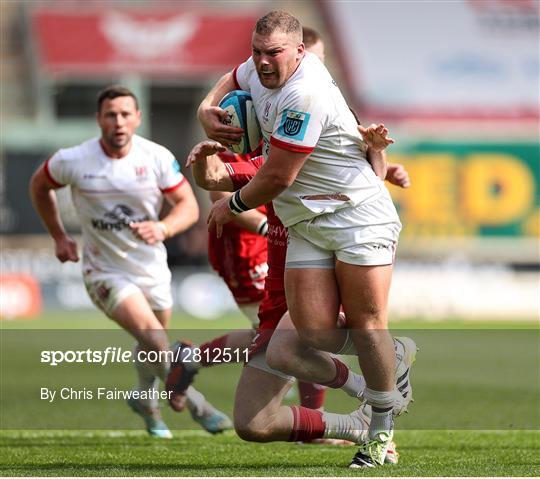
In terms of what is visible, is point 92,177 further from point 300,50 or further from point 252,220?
point 300,50

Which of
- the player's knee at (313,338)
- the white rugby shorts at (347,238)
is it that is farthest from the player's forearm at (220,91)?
the player's knee at (313,338)

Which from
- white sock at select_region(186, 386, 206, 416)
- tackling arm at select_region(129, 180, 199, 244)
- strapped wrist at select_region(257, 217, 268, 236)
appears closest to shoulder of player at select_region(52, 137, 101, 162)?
tackling arm at select_region(129, 180, 199, 244)

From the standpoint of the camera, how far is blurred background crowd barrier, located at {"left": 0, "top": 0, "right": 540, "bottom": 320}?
79.7 ft

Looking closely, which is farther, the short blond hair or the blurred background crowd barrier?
the blurred background crowd barrier

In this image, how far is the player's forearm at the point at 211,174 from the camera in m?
6.58

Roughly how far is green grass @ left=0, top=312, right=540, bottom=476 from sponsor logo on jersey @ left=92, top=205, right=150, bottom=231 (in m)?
1.37

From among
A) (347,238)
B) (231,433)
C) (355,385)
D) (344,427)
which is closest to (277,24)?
(347,238)

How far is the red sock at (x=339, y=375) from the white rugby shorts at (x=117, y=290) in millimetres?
2210

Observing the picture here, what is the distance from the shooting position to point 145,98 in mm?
31016

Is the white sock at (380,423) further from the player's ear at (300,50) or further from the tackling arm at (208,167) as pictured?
the player's ear at (300,50)

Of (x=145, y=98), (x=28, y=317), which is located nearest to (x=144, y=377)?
(x=28, y=317)

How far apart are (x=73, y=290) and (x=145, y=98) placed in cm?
857

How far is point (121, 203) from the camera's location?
8.86 metres

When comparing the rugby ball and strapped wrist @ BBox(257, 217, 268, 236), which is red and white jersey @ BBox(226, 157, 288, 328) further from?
strapped wrist @ BBox(257, 217, 268, 236)
